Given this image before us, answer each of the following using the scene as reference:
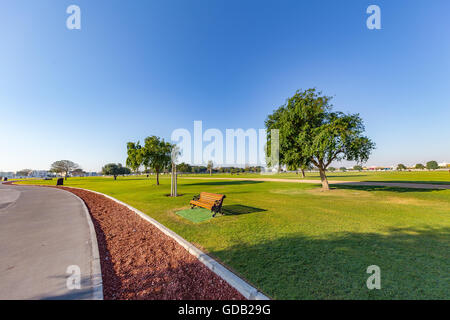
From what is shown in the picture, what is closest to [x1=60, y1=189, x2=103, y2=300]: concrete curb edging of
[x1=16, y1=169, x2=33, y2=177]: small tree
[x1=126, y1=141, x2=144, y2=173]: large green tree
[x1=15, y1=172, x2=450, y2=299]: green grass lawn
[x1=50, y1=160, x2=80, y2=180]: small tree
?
[x1=15, y1=172, x2=450, y2=299]: green grass lawn

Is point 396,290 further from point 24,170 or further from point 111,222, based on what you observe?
point 24,170

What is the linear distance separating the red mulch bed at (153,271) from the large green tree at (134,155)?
20122 millimetres

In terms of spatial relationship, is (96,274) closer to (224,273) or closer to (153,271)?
(153,271)

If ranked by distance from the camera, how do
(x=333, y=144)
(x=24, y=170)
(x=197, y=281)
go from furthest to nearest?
1. (x=24, y=170)
2. (x=333, y=144)
3. (x=197, y=281)

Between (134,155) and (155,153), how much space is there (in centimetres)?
318

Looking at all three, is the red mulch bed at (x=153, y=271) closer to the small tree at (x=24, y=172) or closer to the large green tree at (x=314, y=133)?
the large green tree at (x=314, y=133)

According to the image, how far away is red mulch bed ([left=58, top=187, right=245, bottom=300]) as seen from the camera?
2.94 m

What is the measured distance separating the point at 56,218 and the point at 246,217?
885cm

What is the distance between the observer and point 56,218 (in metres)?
7.86

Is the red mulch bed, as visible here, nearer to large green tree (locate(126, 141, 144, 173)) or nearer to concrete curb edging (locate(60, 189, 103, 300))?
concrete curb edging (locate(60, 189, 103, 300))

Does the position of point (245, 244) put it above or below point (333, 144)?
below
